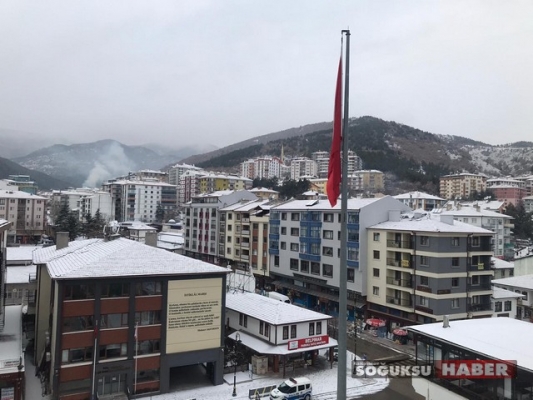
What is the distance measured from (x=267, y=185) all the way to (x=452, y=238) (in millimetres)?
118213

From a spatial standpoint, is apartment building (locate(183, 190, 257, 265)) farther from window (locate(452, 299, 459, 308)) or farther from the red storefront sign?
the red storefront sign

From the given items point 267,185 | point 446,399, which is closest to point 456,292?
point 446,399

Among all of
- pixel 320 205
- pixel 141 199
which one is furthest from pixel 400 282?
pixel 141 199

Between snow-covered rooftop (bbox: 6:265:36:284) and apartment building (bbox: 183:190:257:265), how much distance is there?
98.8 feet

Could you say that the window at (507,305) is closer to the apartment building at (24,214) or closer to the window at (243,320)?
the window at (243,320)

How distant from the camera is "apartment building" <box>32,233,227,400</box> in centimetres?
2477

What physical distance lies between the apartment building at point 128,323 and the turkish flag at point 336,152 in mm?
19855

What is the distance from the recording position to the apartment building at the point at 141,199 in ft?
462

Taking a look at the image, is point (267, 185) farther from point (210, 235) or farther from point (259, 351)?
point (259, 351)

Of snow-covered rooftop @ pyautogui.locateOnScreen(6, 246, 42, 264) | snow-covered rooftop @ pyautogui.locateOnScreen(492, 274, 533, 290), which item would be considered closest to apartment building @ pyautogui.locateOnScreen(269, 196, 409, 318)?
snow-covered rooftop @ pyautogui.locateOnScreen(492, 274, 533, 290)

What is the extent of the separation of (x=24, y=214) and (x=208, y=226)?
5327 cm

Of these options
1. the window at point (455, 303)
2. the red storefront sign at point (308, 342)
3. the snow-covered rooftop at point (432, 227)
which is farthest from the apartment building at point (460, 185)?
the red storefront sign at point (308, 342)

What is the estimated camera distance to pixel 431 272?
129 ft

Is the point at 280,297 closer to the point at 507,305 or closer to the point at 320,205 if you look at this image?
the point at 320,205
